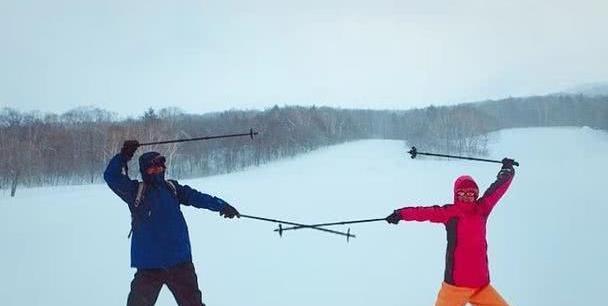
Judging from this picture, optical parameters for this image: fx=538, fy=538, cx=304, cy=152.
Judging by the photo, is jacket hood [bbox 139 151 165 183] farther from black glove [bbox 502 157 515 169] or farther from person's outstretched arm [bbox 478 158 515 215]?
black glove [bbox 502 157 515 169]

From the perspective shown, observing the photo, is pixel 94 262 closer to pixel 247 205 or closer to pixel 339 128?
pixel 247 205

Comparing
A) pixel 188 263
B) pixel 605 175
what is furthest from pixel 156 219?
pixel 605 175

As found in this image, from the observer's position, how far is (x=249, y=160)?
204ft

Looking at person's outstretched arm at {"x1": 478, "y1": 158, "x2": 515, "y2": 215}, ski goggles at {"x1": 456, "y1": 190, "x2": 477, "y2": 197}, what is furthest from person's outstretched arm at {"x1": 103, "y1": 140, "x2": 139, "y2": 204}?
person's outstretched arm at {"x1": 478, "y1": 158, "x2": 515, "y2": 215}

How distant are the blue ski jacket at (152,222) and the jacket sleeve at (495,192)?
234cm

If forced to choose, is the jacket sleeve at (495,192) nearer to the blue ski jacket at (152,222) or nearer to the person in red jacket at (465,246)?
the person in red jacket at (465,246)

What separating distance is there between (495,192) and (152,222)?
271cm

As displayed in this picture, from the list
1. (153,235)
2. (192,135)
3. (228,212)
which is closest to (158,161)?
(153,235)

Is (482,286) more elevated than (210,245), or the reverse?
(482,286)

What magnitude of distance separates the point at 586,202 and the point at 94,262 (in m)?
12.9

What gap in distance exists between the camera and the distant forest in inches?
1897

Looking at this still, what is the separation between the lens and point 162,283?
13.0 ft

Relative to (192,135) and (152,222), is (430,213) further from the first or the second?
(192,135)

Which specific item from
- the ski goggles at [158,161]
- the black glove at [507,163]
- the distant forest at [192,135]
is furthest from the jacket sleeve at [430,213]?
the distant forest at [192,135]
